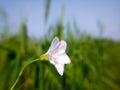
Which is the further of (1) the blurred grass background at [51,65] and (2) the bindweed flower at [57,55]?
(1) the blurred grass background at [51,65]

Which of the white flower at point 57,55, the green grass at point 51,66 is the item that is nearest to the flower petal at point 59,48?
the white flower at point 57,55

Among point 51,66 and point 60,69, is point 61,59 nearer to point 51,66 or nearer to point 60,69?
point 60,69

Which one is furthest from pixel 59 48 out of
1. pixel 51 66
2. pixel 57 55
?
pixel 51 66

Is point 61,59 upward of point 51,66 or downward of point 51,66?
upward

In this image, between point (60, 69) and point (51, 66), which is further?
point (51, 66)

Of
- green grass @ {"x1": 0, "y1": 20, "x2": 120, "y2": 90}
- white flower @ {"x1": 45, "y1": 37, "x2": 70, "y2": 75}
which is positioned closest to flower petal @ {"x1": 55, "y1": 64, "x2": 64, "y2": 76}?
white flower @ {"x1": 45, "y1": 37, "x2": 70, "y2": 75}

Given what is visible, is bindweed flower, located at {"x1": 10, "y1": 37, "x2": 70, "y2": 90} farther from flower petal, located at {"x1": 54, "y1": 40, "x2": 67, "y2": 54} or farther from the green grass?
the green grass

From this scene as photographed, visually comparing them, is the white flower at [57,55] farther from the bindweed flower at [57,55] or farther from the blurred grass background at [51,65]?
the blurred grass background at [51,65]

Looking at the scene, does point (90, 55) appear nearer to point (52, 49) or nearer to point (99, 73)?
point (99, 73)

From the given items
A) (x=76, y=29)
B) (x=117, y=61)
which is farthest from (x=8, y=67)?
(x=117, y=61)
